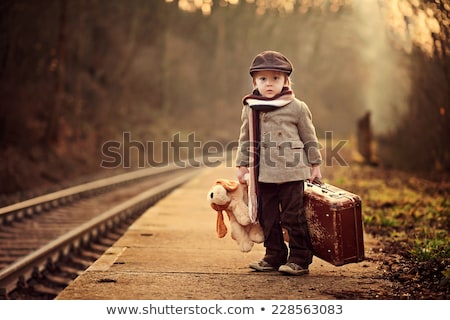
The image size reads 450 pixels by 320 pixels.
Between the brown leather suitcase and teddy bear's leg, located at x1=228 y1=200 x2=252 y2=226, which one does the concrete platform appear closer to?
the brown leather suitcase

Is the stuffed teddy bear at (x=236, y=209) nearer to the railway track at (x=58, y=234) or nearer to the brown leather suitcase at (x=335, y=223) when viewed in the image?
the brown leather suitcase at (x=335, y=223)

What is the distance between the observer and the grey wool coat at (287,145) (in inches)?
164

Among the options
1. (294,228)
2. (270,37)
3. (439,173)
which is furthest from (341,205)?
(270,37)

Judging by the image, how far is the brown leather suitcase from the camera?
4043 millimetres

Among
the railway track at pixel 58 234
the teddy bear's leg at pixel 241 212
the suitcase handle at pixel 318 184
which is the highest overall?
the suitcase handle at pixel 318 184

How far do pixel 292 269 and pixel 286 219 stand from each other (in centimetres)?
33

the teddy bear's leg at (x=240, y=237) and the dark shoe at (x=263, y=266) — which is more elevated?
the teddy bear's leg at (x=240, y=237)

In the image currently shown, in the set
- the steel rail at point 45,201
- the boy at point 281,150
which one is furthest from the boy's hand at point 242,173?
the steel rail at point 45,201

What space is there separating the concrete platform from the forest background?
11.4 ft

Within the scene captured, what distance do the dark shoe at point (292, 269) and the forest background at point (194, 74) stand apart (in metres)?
3.65

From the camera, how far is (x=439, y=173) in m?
9.17
